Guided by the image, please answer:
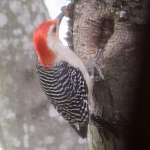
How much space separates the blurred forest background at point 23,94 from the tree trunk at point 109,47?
0.33 metres

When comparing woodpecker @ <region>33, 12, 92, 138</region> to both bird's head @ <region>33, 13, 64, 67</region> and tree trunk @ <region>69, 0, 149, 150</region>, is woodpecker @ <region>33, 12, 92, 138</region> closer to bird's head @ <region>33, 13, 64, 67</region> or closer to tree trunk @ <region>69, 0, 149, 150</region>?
bird's head @ <region>33, 13, 64, 67</region>

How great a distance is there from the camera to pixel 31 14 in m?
2.78

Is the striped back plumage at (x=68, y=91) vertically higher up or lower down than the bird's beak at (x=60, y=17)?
lower down

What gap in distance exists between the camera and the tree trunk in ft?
7.11

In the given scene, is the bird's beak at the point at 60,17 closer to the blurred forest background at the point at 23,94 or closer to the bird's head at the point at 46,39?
the bird's head at the point at 46,39

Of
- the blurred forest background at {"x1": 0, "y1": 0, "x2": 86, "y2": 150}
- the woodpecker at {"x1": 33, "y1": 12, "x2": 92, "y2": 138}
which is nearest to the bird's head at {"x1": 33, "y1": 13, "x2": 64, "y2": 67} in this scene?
the woodpecker at {"x1": 33, "y1": 12, "x2": 92, "y2": 138}

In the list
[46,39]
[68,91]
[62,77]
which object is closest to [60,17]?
[46,39]

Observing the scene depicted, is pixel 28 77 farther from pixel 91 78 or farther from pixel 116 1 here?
pixel 116 1

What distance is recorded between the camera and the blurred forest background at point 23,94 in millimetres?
2732

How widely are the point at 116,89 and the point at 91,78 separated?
15.0 inches

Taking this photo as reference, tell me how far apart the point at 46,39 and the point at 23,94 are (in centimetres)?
49

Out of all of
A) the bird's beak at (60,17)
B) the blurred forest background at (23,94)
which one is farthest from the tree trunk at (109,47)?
the blurred forest background at (23,94)

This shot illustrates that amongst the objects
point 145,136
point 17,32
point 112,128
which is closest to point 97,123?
point 112,128

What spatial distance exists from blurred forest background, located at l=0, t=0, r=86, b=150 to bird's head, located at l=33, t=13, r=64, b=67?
5.7 inches
